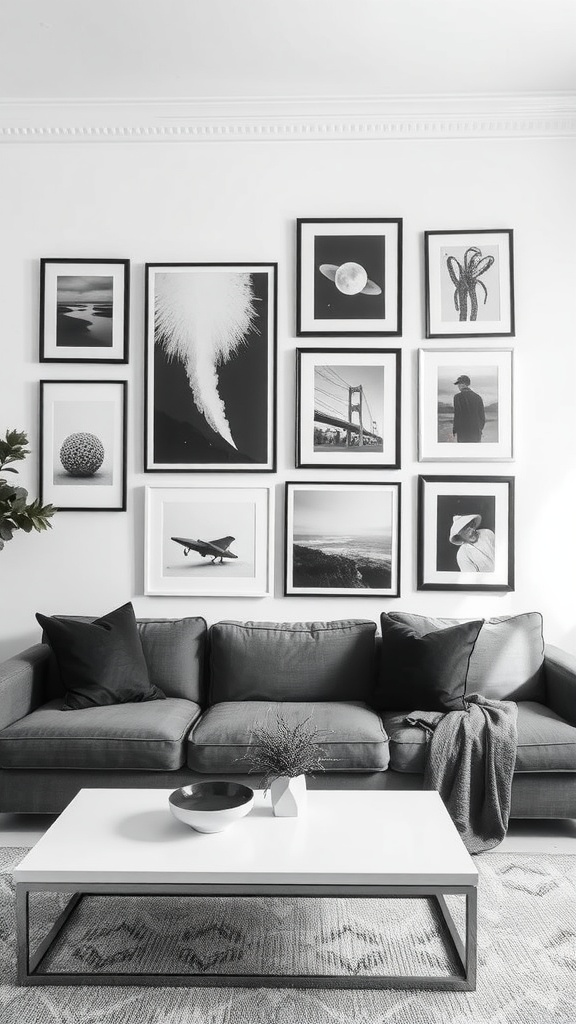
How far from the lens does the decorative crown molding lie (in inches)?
151

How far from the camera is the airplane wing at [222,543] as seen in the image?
390 cm

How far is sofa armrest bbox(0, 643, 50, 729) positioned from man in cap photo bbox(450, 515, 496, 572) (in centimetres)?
199

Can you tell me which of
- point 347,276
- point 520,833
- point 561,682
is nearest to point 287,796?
point 520,833

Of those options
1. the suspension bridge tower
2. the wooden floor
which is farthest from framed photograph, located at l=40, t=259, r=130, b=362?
the wooden floor

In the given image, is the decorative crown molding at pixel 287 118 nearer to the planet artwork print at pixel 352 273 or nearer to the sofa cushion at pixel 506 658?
the planet artwork print at pixel 352 273

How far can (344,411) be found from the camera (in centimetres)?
390

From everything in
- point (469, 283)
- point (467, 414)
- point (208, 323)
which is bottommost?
point (467, 414)

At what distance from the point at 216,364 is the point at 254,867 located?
2.51 m

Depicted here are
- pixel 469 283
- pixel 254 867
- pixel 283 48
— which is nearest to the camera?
pixel 254 867

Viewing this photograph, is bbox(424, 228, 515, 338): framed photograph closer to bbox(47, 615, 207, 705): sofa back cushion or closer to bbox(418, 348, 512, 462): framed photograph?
bbox(418, 348, 512, 462): framed photograph

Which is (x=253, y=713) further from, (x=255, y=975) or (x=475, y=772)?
(x=255, y=975)

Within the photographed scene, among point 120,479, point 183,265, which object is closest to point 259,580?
point 120,479

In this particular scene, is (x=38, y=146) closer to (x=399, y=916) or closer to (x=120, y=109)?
(x=120, y=109)

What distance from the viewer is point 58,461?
3918 mm
